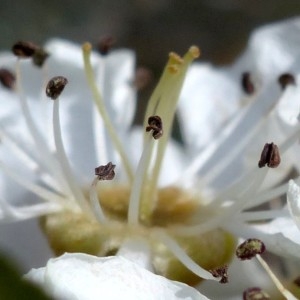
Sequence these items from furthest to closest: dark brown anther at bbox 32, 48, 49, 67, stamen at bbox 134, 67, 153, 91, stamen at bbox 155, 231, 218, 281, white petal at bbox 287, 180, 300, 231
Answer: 1. stamen at bbox 134, 67, 153, 91
2. dark brown anther at bbox 32, 48, 49, 67
3. stamen at bbox 155, 231, 218, 281
4. white petal at bbox 287, 180, 300, 231

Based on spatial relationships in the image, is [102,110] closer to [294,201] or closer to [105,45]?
[105,45]

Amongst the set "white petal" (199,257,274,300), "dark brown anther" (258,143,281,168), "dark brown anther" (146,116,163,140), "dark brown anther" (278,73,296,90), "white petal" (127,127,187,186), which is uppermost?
"white petal" (127,127,187,186)

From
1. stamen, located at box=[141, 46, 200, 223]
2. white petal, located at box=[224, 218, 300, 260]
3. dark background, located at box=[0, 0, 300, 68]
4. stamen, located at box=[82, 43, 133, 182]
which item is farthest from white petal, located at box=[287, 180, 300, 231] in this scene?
dark background, located at box=[0, 0, 300, 68]

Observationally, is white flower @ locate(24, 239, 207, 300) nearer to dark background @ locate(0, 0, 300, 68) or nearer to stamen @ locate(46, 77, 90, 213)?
stamen @ locate(46, 77, 90, 213)

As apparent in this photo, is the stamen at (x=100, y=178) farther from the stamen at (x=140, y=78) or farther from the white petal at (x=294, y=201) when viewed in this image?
the stamen at (x=140, y=78)

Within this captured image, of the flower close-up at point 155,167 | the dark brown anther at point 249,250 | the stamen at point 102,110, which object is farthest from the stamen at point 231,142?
the dark brown anther at point 249,250

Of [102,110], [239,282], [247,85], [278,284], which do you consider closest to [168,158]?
[247,85]

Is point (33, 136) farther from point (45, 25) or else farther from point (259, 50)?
point (45, 25)
